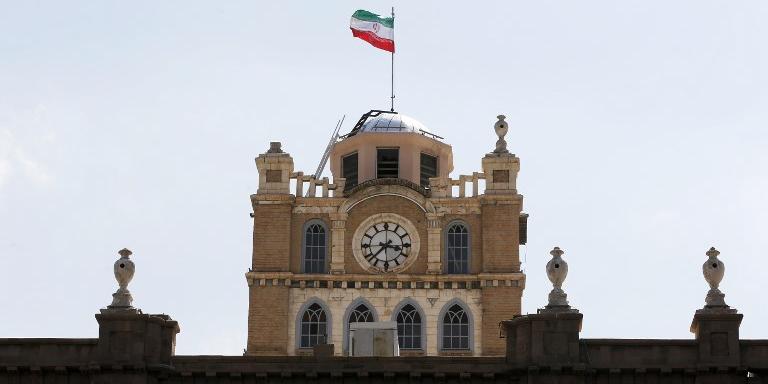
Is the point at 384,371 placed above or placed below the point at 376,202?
below

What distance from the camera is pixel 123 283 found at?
67125mm

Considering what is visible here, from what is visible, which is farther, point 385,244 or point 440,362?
point 385,244

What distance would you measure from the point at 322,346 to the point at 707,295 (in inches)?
454

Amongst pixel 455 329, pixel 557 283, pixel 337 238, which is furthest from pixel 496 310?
pixel 557 283

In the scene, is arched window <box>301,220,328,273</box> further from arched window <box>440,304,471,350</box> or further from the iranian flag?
the iranian flag

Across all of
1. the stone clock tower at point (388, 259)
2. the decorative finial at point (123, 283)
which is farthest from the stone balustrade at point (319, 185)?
the decorative finial at point (123, 283)

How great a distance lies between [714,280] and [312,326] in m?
31.2

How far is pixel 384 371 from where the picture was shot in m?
66.1

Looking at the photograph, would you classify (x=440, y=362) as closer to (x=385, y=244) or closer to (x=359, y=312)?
(x=359, y=312)

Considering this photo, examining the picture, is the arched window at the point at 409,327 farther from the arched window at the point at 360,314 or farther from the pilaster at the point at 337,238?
the pilaster at the point at 337,238

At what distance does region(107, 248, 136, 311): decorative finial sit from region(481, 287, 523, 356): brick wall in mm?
29493

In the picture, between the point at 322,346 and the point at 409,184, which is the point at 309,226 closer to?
the point at 409,184

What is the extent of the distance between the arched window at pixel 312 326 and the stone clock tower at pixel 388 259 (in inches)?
1.6

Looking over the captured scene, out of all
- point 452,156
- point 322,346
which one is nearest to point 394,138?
point 452,156
